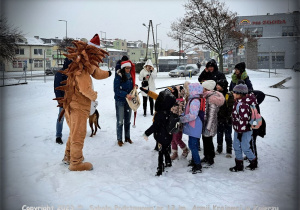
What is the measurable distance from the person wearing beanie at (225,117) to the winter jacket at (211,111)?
1.00 ft

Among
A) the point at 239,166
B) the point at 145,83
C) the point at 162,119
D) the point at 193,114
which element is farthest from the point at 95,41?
the point at 145,83

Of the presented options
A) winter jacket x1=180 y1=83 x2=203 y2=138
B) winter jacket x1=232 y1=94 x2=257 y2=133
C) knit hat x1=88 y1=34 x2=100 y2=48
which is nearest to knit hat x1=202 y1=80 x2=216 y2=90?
winter jacket x1=180 y1=83 x2=203 y2=138

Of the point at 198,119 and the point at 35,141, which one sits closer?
the point at 198,119

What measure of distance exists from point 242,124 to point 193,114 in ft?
2.68

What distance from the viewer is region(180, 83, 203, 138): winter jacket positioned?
4258 millimetres

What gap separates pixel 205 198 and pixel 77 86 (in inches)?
105

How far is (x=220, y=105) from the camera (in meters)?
4.57

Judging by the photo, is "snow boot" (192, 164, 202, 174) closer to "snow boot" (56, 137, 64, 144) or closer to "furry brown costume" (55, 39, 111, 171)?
"furry brown costume" (55, 39, 111, 171)

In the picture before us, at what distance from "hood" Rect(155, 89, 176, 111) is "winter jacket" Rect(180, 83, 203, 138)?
0.34 meters

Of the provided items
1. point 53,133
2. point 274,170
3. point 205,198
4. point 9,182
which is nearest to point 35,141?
point 53,133

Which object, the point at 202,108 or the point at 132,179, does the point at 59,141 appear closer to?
the point at 132,179

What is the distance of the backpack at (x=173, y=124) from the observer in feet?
13.7

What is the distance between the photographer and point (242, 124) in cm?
418

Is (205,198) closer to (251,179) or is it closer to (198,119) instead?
(251,179)
